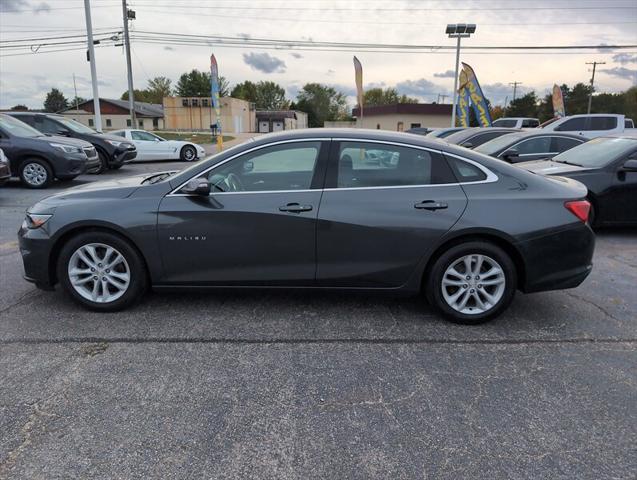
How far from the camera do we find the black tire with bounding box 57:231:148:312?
12.9 ft

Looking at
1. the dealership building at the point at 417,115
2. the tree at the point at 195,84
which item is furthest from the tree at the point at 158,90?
the dealership building at the point at 417,115

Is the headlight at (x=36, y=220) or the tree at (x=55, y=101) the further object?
the tree at (x=55, y=101)

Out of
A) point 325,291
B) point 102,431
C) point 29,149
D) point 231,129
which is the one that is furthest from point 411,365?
point 231,129

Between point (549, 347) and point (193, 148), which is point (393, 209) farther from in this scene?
point (193, 148)

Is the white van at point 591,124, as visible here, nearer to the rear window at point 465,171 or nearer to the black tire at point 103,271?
the rear window at point 465,171

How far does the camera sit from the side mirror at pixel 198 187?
376 centimetres

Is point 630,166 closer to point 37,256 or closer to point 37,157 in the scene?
point 37,256

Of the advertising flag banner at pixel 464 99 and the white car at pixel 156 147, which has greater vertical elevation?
the advertising flag banner at pixel 464 99

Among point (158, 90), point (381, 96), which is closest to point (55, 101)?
point (158, 90)

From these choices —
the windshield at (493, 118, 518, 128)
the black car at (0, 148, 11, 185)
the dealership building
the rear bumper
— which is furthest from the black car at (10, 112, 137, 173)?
the dealership building

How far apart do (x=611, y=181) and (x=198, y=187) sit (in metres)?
5.95

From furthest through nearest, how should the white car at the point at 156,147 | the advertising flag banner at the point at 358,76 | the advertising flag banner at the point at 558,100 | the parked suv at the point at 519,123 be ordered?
the advertising flag banner at the point at 558,100 < the parked suv at the point at 519,123 < the advertising flag banner at the point at 358,76 < the white car at the point at 156,147

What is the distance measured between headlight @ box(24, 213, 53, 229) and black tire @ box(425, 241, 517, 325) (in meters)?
3.16

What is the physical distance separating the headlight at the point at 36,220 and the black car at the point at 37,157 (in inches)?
310
